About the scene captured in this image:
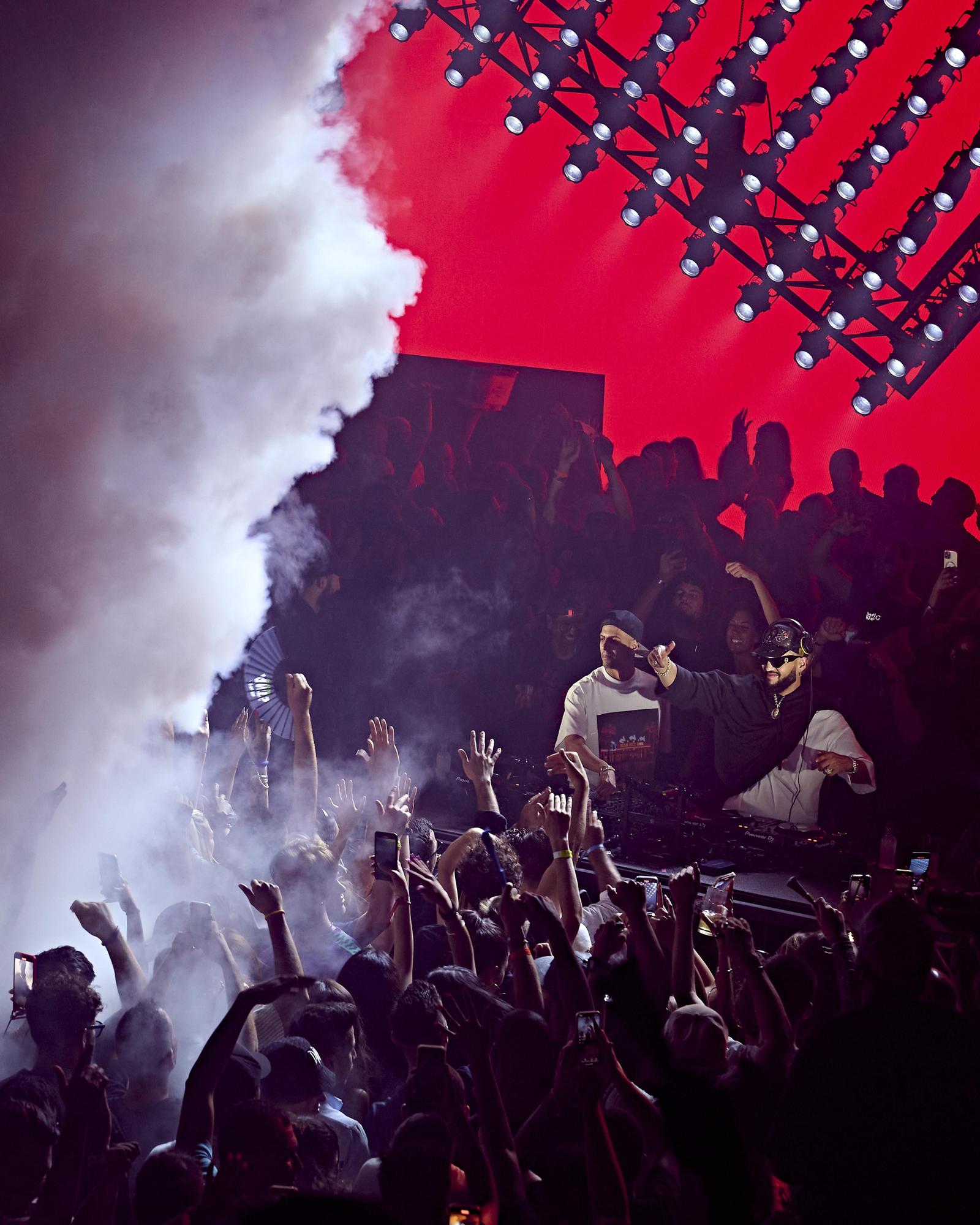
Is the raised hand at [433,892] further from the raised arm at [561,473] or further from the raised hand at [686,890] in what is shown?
the raised arm at [561,473]

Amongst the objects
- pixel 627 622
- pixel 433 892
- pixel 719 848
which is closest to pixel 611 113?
pixel 627 622

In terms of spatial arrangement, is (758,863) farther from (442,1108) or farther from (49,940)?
(442,1108)

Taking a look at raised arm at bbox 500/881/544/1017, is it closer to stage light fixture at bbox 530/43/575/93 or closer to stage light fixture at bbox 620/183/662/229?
stage light fixture at bbox 620/183/662/229

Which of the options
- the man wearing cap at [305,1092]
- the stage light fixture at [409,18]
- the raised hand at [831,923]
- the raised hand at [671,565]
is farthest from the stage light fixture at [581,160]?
the man wearing cap at [305,1092]

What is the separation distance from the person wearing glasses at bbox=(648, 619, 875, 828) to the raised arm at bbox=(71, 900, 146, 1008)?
243 inches

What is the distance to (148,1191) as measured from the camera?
2.07m

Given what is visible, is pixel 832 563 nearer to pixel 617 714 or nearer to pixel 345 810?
pixel 617 714

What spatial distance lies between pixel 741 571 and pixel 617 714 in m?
1.58

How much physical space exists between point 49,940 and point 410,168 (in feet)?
22.5

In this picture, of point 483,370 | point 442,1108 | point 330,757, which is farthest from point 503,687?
point 442,1108

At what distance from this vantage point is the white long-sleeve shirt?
328 inches

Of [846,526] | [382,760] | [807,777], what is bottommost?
[382,760]

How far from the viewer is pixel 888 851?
7.32 m

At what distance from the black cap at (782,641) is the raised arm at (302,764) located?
4.42m
